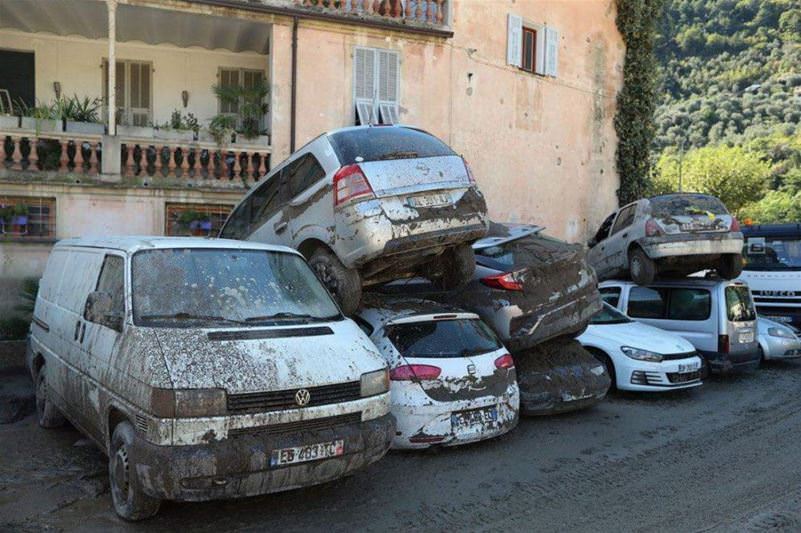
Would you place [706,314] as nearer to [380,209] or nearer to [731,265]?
[731,265]

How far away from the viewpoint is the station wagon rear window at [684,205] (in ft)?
34.2

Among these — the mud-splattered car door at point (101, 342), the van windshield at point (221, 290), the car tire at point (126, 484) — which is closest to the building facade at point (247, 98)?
the mud-splattered car door at point (101, 342)

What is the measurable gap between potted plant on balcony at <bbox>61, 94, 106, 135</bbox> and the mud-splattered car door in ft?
25.0

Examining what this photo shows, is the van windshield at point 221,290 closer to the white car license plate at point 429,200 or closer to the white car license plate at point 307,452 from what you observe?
the white car license plate at point 307,452

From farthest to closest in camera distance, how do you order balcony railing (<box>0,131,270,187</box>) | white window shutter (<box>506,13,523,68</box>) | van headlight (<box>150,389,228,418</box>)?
white window shutter (<box>506,13,523,68</box>), balcony railing (<box>0,131,270,187</box>), van headlight (<box>150,389,228,418</box>)

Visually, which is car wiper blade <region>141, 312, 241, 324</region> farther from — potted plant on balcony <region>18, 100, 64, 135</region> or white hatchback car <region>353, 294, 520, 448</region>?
potted plant on balcony <region>18, 100, 64, 135</region>

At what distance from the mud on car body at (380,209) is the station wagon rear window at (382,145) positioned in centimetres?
1

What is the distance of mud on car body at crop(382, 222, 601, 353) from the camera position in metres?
7.45

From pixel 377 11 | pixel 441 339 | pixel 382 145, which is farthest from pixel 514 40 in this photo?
pixel 441 339

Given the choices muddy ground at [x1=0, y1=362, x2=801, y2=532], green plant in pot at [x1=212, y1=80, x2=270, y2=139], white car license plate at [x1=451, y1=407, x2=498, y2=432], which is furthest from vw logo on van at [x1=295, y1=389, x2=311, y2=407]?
green plant in pot at [x1=212, y1=80, x2=270, y2=139]

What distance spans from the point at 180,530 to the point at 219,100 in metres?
12.0

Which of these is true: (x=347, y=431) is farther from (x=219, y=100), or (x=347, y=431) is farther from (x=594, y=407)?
(x=219, y=100)

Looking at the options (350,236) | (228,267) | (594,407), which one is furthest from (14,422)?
(594,407)

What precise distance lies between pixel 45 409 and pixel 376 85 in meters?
9.78
